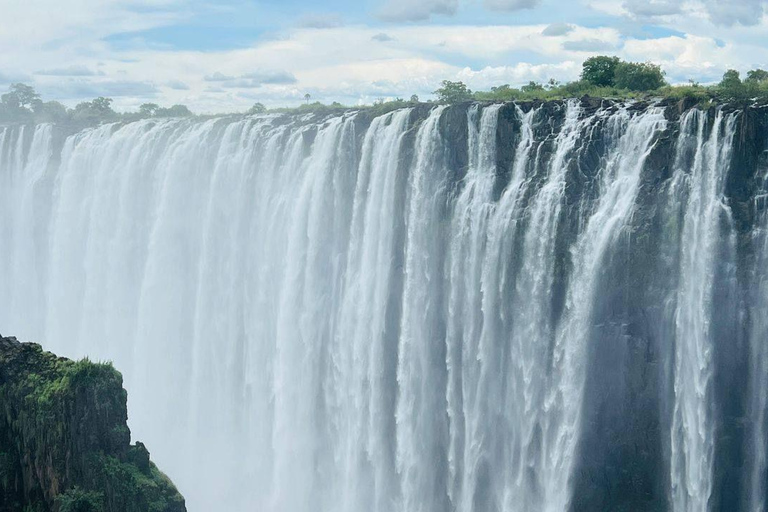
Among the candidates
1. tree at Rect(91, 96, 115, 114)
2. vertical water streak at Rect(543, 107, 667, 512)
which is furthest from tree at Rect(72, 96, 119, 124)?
vertical water streak at Rect(543, 107, 667, 512)

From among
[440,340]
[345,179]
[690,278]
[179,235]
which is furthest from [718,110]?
[179,235]

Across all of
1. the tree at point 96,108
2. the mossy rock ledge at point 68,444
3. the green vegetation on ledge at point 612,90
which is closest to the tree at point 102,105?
the tree at point 96,108

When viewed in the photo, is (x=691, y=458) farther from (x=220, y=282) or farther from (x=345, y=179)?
(x=220, y=282)

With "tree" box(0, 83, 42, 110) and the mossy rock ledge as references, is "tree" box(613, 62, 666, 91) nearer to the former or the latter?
the mossy rock ledge

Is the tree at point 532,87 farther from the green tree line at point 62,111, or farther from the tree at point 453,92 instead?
the green tree line at point 62,111

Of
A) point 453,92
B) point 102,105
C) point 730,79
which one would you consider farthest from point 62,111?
point 730,79

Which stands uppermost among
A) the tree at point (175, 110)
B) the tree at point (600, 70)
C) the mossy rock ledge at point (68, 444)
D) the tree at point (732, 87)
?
the tree at point (175, 110)
